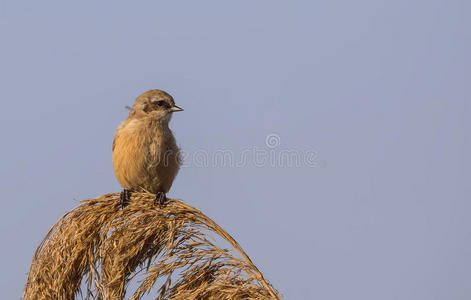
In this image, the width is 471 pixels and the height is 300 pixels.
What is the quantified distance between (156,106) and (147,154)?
82 cm

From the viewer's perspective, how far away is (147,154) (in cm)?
686

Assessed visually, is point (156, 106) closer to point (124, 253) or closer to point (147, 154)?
point (147, 154)

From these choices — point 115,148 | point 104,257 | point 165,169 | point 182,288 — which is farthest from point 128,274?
point 115,148

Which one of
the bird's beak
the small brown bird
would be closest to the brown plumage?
the small brown bird

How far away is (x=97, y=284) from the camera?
4.70 meters

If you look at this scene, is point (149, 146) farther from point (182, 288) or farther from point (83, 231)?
point (182, 288)

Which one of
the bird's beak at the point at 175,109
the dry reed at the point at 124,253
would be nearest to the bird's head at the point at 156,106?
the bird's beak at the point at 175,109

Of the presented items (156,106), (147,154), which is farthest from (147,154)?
(156,106)

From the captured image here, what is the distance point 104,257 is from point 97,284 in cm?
21

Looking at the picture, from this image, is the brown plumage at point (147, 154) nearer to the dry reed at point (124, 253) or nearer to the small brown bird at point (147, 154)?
the small brown bird at point (147, 154)

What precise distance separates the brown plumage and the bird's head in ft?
0.04

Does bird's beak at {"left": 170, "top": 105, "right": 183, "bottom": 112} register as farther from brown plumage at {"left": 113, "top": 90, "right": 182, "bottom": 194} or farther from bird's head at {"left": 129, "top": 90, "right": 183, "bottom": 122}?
brown plumage at {"left": 113, "top": 90, "right": 182, "bottom": 194}

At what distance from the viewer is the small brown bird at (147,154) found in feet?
22.4

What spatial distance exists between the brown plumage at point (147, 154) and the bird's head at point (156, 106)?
1cm
